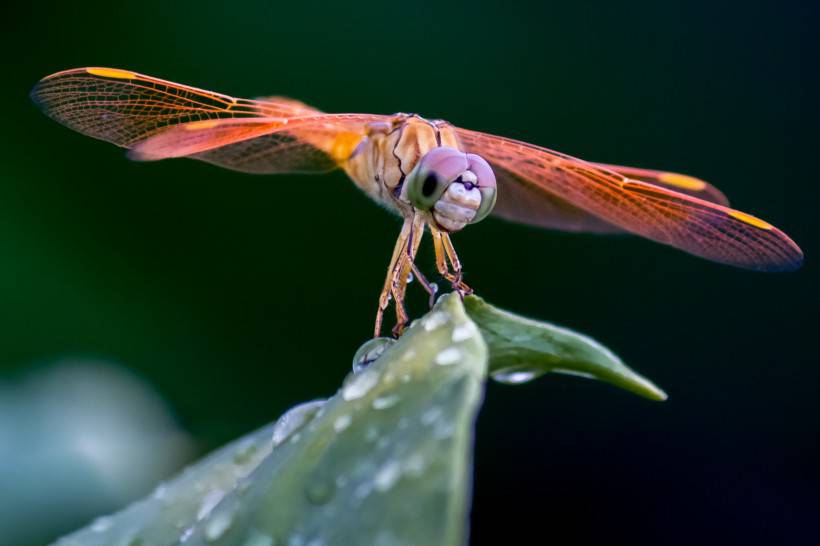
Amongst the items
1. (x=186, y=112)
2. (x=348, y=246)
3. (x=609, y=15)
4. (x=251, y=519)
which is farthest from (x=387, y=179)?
(x=609, y=15)

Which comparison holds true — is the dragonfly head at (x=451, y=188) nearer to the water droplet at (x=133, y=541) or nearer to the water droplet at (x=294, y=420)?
the water droplet at (x=294, y=420)

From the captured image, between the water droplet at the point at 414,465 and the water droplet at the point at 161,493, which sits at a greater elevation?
the water droplet at the point at 414,465

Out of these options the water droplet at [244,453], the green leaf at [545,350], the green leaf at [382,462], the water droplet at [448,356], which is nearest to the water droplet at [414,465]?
the green leaf at [382,462]

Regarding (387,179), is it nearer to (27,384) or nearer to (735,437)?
(27,384)

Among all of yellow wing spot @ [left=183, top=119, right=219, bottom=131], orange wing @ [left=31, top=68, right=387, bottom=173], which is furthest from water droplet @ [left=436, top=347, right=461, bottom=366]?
yellow wing spot @ [left=183, top=119, right=219, bottom=131]

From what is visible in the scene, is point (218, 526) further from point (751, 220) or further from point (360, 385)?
point (751, 220)

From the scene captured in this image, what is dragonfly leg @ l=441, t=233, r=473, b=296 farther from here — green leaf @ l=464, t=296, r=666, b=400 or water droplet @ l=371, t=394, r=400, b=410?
water droplet @ l=371, t=394, r=400, b=410
